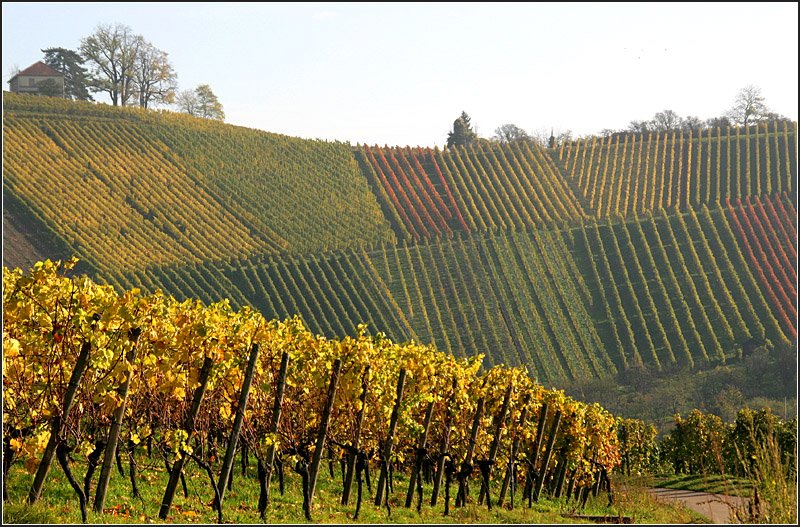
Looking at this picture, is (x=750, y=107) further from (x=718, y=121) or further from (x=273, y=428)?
(x=273, y=428)

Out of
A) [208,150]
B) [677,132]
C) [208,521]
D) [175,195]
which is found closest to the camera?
[208,521]

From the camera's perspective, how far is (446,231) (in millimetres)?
66250

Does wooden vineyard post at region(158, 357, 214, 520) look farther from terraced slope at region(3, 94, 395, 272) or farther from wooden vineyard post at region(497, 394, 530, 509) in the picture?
terraced slope at region(3, 94, 395, 272)

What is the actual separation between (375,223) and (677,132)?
4110 cm

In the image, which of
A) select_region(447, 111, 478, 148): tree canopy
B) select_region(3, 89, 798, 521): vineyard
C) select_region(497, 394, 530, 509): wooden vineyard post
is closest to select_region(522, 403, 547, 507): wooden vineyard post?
select_region(3, 89, 798, 521): vineyard

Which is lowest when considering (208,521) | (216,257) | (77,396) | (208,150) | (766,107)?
(208,521)

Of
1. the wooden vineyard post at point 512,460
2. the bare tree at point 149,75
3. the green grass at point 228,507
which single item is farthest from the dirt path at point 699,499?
the bare tree at point 149,75

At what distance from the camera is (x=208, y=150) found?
79125 millimetres

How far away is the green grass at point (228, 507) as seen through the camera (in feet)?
30.3

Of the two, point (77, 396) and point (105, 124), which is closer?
point (77, 396)

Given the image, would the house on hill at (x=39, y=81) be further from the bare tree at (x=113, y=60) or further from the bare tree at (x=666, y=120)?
the bare tree at (x=666, y=120)

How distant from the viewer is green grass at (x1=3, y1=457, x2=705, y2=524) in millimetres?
9250

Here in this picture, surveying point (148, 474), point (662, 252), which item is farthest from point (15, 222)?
point (148, 474)

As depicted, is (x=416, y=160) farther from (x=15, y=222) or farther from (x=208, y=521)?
(x=208, y=521)
